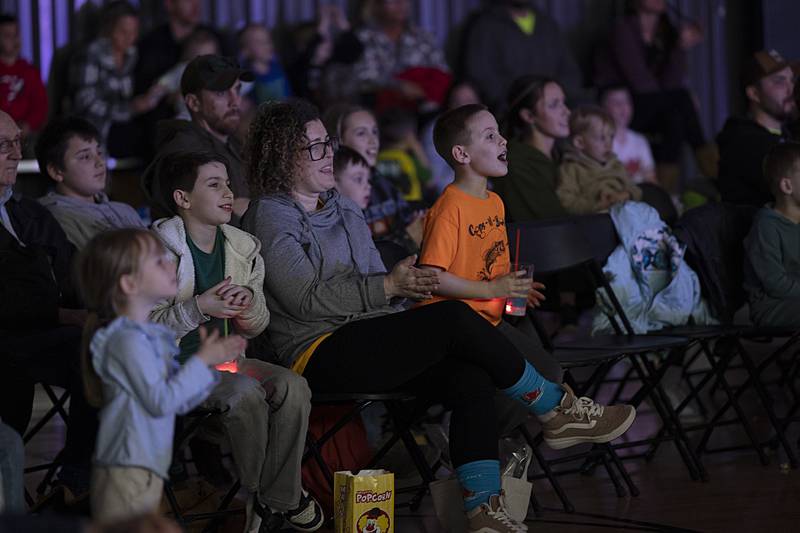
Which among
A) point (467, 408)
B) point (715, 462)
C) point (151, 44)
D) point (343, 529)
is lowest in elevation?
point (715, 462)

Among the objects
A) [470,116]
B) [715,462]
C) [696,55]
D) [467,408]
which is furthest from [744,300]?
[696,55]

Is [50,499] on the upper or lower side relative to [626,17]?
lower

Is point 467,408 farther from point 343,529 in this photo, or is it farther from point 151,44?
point 151,44

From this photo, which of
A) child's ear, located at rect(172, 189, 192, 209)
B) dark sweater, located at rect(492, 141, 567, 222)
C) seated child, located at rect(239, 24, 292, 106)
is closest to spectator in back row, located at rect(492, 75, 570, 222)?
dark sweater, located at rect(492, 141, 567, 222)

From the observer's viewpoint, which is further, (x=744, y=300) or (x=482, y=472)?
(x=744, y=300)

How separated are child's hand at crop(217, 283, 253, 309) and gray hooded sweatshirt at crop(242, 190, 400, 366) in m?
0.25

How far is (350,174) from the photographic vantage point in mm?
4555

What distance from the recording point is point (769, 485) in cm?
395

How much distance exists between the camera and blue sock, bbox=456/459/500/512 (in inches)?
125

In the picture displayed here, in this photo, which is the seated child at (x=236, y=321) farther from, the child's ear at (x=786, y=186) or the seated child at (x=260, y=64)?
the seated child at (x=260, y=64)

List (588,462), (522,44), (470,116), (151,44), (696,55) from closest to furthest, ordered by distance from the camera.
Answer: (470,116) < (588,462) < (151,44) < (522,44) < (696,55)

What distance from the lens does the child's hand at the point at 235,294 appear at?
3.18 meters

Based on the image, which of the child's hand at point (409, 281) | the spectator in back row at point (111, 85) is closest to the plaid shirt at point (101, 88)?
the spectator in back row at point (111, 85)

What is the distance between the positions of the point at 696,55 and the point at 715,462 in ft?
A: 17.1
